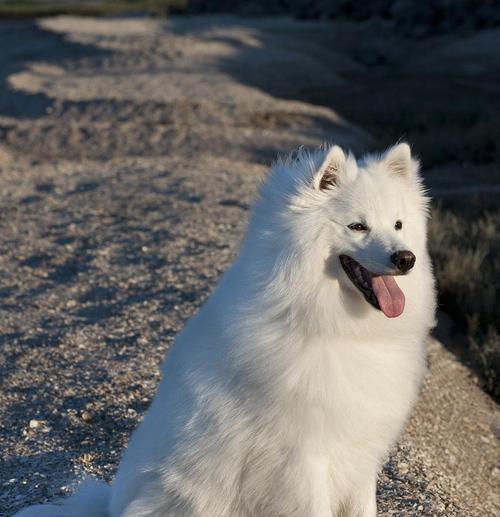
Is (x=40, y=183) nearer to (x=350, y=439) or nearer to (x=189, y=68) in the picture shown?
(x=350, y=439)

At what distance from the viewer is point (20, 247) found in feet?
31.6

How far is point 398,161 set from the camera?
4062 mm

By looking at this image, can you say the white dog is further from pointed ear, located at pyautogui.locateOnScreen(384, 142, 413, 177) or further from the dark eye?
pointed ear, located at pyautogui.locateOnScreen(384, 142, 413, 177)

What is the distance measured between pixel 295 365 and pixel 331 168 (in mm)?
796

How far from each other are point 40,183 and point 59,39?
22.2 meters

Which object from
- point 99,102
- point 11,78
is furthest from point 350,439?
point 11,78

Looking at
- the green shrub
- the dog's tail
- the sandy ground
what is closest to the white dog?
the dog's tail

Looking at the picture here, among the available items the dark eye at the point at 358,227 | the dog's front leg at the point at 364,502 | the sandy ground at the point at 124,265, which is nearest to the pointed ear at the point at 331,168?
the dark eye at the point at 358,227

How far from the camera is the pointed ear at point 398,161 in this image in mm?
4051

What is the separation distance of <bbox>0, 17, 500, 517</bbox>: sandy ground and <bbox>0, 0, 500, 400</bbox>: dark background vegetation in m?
0.50

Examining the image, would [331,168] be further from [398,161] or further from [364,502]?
[364,502]

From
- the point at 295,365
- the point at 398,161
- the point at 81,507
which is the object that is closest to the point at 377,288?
the point at 295,365

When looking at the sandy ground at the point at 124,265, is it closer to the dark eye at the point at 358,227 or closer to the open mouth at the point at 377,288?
the open mouth at the point at 377,288

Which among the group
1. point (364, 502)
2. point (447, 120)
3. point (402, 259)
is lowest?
point (447, 120)
